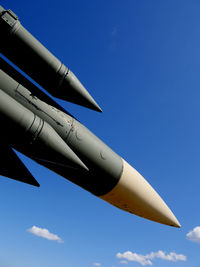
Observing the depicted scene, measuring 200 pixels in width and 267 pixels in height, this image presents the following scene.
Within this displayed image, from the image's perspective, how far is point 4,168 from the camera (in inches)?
273

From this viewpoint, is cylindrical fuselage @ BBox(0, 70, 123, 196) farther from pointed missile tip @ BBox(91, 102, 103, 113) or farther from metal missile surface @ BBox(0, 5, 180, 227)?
pointed missile tip @ BBox(91, 102, 103, 113)

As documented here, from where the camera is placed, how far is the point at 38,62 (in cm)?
650

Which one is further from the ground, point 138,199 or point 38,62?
point 38,62

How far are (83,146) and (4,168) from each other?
8.07 ft

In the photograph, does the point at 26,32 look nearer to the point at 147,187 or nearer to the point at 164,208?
the point at 147,187

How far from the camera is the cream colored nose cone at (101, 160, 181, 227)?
7.66 metres

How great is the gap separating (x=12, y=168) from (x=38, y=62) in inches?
127

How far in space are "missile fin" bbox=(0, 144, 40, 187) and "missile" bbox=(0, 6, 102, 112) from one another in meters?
2.25

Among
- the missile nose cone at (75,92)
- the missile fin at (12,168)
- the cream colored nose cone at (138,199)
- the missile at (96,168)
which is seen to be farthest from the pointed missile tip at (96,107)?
the missile fin at (12,168)

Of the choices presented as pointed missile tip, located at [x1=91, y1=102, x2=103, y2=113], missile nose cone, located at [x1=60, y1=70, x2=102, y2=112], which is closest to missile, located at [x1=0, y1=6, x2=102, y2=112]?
missile nose cone, located at [x1=60, y1=70, x2=102, y2=112]

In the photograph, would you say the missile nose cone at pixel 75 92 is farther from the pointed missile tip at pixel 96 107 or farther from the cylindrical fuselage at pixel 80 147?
the cylindrical fuselage at pixel 80 147

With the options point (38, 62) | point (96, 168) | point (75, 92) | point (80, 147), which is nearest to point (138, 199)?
point (96, 168)

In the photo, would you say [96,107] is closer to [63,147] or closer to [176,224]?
[63,147]

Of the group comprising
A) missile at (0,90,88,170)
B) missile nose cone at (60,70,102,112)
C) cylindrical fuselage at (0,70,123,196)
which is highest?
missile nose cone at (60,70,102,112)
